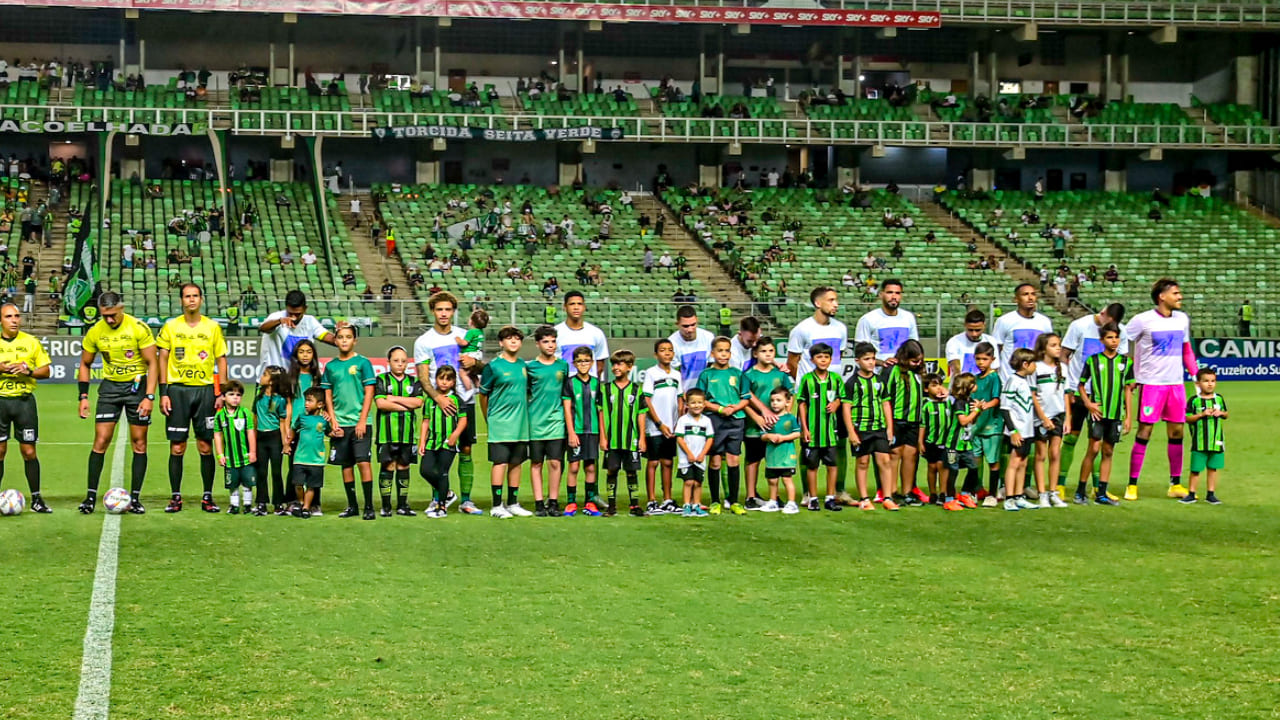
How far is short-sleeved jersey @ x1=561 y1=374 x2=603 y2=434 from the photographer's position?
12602 millimetres

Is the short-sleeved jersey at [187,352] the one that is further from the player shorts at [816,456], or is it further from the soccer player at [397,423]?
the player shorts at [816,456]

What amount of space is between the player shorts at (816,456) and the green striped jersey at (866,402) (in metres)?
0.34

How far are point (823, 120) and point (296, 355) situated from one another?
125 ft

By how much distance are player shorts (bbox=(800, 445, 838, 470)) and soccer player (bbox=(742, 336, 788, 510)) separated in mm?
357

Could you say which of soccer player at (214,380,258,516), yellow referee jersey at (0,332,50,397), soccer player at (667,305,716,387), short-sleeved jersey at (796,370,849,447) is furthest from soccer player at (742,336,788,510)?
yellow referee jersey at (0,332,50,397)

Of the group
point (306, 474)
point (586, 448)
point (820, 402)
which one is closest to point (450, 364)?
point (586, 448)

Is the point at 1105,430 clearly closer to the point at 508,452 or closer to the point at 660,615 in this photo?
the point at 508,452

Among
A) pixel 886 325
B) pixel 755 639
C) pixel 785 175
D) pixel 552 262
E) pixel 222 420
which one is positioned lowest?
pixel 755 639

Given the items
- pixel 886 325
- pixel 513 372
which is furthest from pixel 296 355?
pixel 886 325

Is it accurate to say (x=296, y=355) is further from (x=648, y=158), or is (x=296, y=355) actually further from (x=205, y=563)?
(x=648, y=158)

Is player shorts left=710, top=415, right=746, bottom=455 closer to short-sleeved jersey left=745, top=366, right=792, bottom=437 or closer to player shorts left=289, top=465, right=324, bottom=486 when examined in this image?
short-sleeved jersey left=745, top=366, right=792, bottom=437

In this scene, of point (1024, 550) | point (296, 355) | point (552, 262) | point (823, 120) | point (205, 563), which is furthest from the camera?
point (823, 120)

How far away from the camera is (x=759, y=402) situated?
12.8 metres

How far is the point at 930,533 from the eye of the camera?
11492 millimetres
